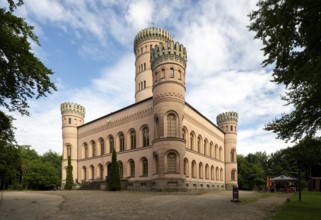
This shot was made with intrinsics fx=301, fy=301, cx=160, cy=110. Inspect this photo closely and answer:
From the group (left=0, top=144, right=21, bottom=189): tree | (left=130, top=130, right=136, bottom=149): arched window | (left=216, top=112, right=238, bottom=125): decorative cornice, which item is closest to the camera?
(left=0, top=144, right=21, bottom=189): tree

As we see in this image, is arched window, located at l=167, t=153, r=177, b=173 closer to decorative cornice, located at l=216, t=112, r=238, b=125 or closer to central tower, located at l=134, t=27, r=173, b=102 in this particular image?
central tower, located at l=134, t=27, r=173, b=102

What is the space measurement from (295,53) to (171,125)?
66.6 feet

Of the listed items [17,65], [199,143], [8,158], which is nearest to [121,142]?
[199,143]

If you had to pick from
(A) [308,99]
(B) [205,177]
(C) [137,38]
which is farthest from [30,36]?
(C) [137,38]

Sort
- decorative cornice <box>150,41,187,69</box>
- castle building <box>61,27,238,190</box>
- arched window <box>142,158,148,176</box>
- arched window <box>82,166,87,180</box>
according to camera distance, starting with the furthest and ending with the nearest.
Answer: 1. arched window <box>82,166,87,180</box>
2. arched window <box>142,158,148,176</box>
3. decorative cornice <box>150,41,187,69</box>
4. castle building <box>61,27,238,190</box>

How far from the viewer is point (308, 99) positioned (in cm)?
1522

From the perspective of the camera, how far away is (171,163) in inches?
1241

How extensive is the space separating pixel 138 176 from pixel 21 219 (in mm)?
25300

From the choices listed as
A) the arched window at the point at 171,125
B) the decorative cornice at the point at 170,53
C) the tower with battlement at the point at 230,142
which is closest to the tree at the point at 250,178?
the tower with battlement at the point at 230,142

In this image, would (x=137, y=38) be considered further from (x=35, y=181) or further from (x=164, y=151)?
(x=35, y=181)

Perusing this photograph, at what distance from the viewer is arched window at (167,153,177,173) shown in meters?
31.4

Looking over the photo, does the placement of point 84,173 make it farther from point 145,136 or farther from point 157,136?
point 157,136

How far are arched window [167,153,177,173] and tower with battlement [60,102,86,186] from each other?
22203 millimetres

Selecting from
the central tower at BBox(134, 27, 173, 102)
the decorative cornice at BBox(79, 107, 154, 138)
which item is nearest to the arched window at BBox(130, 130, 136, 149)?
the decorative cornice at BBox(79, 107, 154, 138)
